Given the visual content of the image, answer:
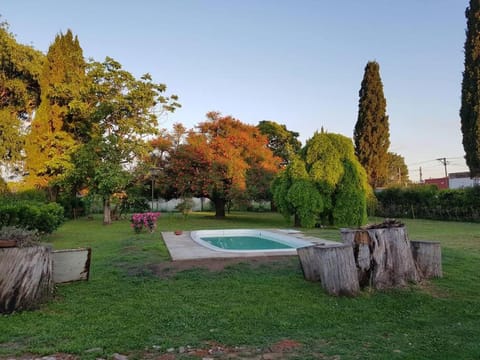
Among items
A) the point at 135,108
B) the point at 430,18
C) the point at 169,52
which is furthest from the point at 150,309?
the point at 135,108

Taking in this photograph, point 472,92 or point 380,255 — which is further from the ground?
point 472,92

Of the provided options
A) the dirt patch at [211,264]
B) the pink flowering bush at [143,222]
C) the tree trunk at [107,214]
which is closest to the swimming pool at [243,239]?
the pink flowering bush at [143,222]

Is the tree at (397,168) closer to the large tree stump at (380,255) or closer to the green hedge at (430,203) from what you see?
the green hedge at (430,203)

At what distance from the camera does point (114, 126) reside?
765 inches

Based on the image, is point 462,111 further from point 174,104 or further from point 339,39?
point 174,104

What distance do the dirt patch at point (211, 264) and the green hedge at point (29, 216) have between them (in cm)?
518

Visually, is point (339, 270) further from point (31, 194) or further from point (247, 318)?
point (31, 194)

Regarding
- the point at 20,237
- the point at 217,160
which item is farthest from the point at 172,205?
the point at 20,237

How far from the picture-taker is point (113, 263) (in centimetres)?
663

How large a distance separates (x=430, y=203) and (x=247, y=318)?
2018 cm

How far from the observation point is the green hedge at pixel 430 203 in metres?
18.1

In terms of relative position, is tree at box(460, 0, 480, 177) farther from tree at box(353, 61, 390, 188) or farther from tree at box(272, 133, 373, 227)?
tree at box(272, 133, 373, 227)

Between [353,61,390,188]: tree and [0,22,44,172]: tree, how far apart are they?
21684mm

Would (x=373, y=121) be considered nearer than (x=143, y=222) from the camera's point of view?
No
